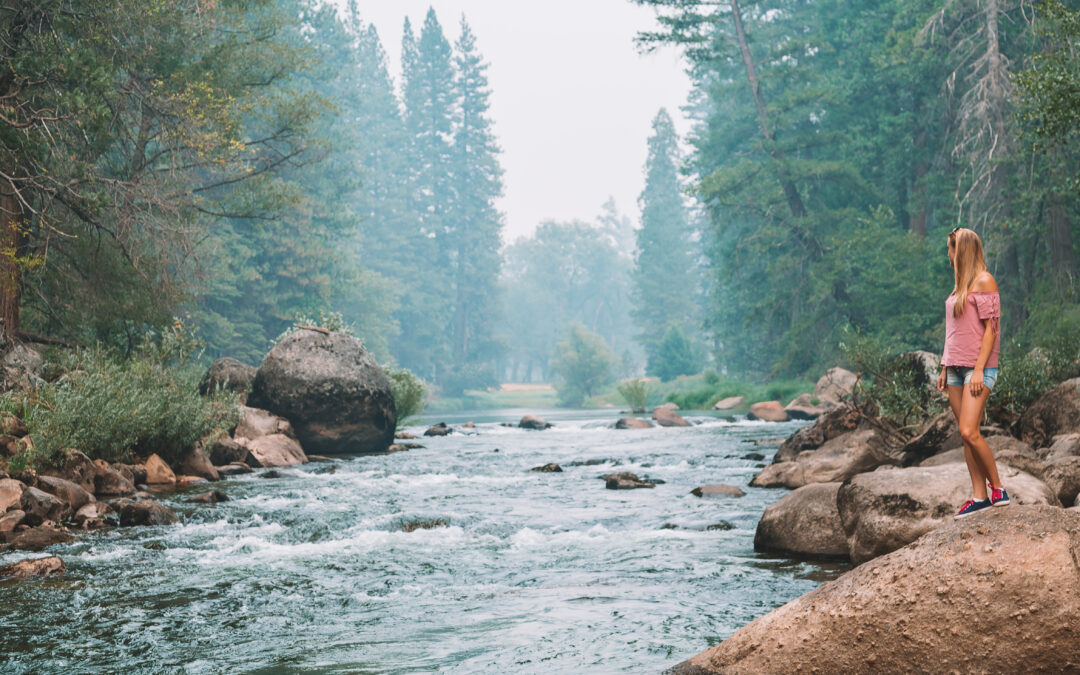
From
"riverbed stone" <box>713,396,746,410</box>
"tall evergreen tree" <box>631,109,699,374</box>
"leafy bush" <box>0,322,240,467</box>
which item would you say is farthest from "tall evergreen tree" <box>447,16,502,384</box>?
"leafy bush" <box>0,322,240,467</box>

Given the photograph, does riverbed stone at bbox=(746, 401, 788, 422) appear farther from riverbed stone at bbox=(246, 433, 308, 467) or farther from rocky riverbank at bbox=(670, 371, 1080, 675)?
rocky riverbank at bbox=(670, 371, 1080, 675)

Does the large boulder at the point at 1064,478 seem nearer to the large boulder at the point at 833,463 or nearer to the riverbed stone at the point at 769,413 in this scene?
the large boulder at the point at 833,463

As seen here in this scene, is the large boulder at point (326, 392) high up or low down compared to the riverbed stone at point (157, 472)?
up

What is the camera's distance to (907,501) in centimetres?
730

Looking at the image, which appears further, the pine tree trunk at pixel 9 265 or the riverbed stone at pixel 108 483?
the pine tree trunk at pixel 9 265

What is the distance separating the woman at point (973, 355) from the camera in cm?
552

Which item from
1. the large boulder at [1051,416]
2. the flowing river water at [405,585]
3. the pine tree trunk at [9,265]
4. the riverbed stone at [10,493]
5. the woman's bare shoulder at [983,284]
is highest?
the pine tree trunk at [9,265]

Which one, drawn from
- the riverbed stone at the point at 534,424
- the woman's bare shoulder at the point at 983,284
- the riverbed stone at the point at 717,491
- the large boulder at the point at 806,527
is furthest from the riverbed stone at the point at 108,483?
the riverbed stone at the point at 534,424

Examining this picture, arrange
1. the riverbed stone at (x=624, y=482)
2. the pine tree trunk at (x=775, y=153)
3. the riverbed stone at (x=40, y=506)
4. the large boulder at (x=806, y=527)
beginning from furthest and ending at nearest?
the pine tree trunk at (x=775, y=153), the riverbed stone at (x=624, y=482), the riverbed stone at (x=40, y=506), the large boulder at (x=806, y=527)

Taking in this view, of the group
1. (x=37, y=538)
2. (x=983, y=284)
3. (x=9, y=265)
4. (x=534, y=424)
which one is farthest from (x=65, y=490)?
(x=534, y=424)

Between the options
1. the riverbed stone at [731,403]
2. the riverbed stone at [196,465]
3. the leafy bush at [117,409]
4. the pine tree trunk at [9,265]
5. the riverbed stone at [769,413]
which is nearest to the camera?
the leafy bush at [117,409]

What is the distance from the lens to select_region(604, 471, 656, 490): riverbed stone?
13664mm

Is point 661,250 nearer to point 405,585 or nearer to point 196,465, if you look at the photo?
point 196,465

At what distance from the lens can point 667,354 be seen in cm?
5731
